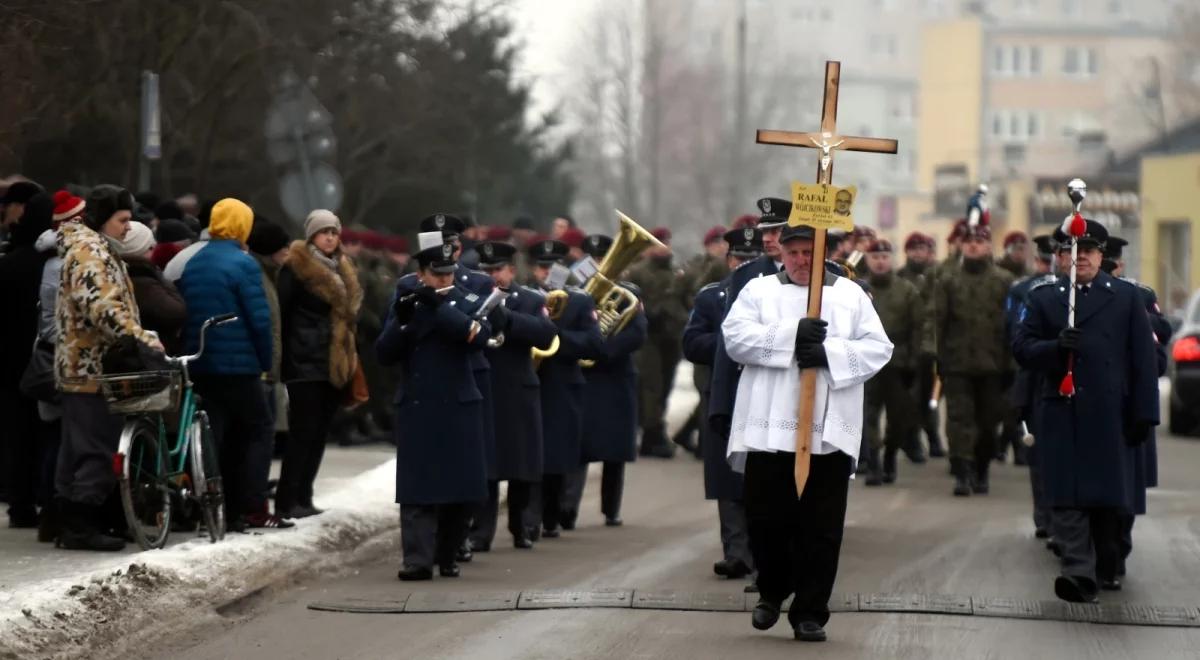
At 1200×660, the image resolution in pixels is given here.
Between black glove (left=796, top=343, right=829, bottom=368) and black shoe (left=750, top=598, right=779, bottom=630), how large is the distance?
1100mm

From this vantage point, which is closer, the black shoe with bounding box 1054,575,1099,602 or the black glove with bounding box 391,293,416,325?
the black shoe with bounding box 1054,575,1099,602

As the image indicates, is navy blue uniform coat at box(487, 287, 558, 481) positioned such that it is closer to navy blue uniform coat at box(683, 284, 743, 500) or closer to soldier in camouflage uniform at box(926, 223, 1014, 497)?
navy blue uniform coat at box(683, 284, 743, 500)

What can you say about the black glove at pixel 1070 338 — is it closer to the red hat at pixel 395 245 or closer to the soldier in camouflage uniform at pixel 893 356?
the soldier in camouflage uniform at pixel 893 356

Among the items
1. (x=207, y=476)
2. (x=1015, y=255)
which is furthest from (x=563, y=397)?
(x=1015, y=255)

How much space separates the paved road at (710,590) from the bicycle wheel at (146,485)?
0.86m

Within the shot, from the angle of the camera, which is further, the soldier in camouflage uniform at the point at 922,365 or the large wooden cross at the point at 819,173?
the soldier in camouflage uniform at the point at 922,365

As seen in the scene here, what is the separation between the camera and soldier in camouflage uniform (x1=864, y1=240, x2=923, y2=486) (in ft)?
64.5

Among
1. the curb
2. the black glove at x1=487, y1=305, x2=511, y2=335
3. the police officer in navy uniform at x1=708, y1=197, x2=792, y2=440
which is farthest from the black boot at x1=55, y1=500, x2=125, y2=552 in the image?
the police officer in navy uniform at x1=708, y1=197, x2=792, y2=440

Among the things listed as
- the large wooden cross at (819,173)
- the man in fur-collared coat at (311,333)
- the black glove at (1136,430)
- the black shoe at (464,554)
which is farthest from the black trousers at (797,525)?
the man in fur-collared coat at (311,333)

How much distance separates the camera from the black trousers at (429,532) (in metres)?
12.6

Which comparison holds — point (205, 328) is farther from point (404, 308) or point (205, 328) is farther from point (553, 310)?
point (553, 310)

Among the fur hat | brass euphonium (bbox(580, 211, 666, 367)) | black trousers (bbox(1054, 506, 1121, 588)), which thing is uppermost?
the fur hat

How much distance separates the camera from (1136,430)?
39.8ft

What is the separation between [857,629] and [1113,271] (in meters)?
4.25
